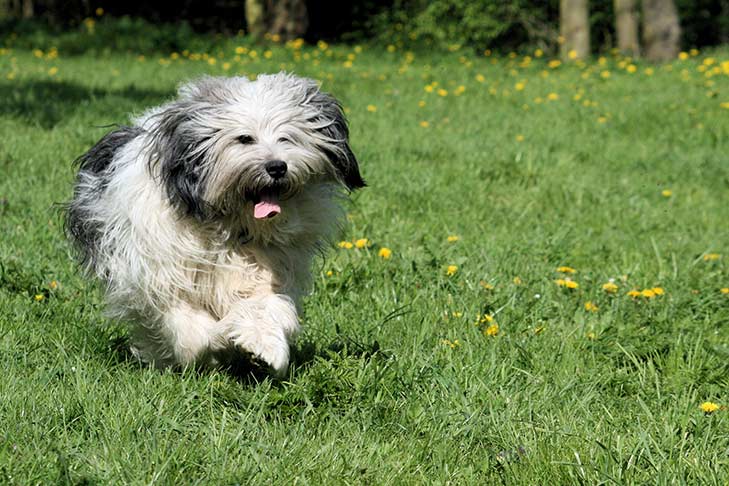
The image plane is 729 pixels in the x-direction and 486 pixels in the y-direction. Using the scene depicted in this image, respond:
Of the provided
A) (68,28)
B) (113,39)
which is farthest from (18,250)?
(68,28)

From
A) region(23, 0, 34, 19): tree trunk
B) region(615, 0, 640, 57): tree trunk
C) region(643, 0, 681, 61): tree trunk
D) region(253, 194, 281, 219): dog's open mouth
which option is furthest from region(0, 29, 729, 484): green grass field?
region(23, 0, 34, 19): tree trunk

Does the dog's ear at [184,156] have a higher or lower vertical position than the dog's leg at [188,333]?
higher

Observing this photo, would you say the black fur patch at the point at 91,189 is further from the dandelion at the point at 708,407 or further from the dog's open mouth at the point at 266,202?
the dandelion at the point at 708,407

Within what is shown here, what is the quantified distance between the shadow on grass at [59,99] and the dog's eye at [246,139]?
208 inches

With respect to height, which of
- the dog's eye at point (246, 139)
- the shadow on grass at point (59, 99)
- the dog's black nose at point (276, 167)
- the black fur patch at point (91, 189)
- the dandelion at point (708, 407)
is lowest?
the dandelion at point (708, 407)

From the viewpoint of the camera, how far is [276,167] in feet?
11.5

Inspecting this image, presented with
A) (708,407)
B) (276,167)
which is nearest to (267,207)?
(276,167)

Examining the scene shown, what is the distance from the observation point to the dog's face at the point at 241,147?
11.6ft

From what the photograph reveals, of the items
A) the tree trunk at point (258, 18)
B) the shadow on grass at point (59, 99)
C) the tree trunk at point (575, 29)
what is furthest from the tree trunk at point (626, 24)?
the shadow on grass at point (59, 99)

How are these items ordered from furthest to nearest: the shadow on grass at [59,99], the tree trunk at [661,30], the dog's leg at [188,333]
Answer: the tree trunk at [661,30], the shadow on grass at [59,99], the dog's leg at [188,333]

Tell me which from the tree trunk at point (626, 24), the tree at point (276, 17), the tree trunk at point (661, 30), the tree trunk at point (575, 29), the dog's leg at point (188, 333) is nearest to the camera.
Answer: the dog's leg at point (188, 333)

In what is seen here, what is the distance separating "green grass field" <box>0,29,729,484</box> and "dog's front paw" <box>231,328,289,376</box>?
6.3 inches

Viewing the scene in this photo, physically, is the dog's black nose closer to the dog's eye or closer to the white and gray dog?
the white and gray dog

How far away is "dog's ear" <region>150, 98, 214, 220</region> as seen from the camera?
3.62 m
